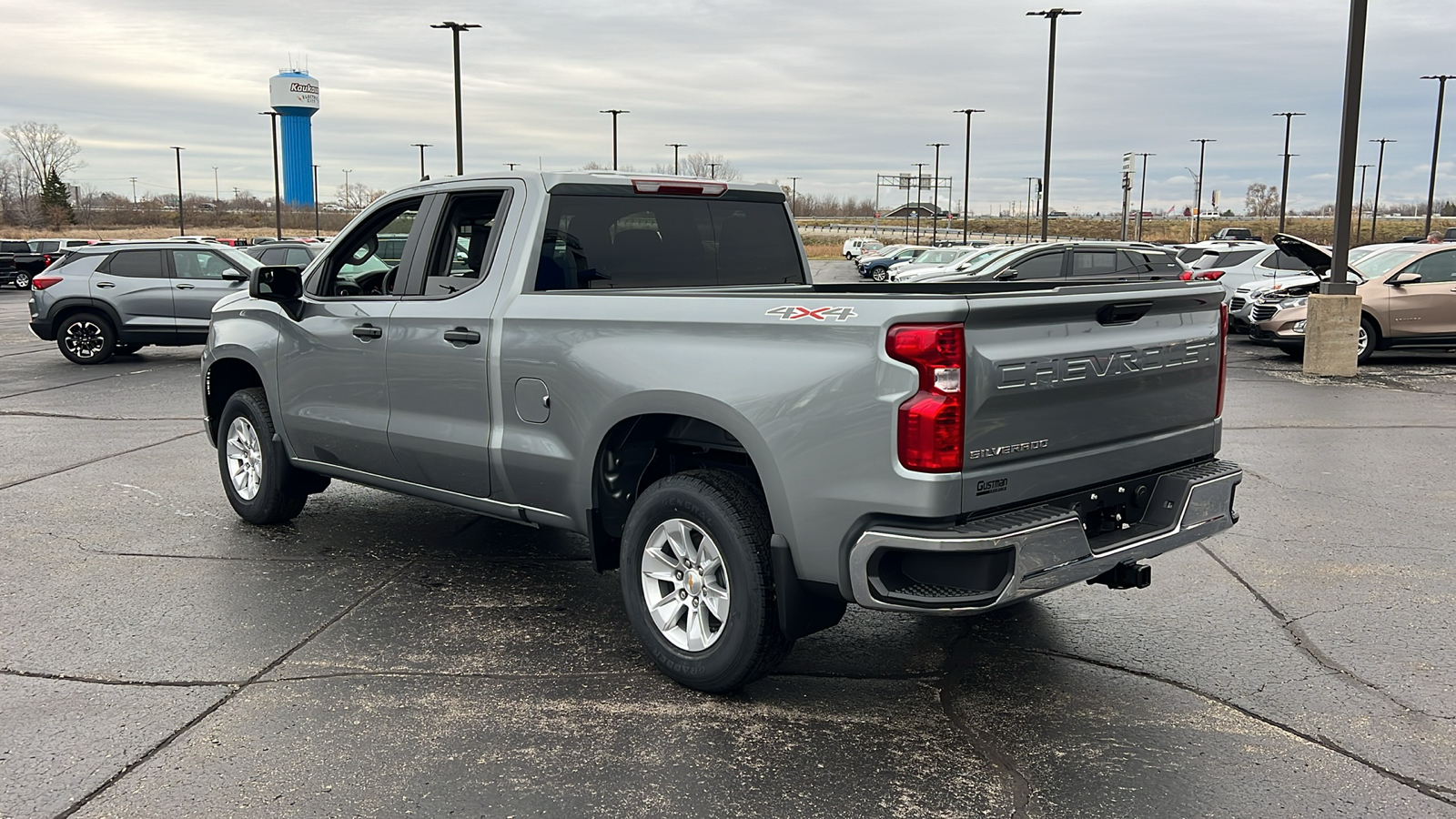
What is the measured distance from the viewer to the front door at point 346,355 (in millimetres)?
5742

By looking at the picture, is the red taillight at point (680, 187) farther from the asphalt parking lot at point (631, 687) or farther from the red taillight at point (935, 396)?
the red taillight at point (935, 396)

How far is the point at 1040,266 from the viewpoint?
60.6ft

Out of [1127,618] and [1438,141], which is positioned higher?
[1438,141]

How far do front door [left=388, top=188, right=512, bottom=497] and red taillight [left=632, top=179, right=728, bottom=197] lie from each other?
24.7 inches

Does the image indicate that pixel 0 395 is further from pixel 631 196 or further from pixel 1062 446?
pixel 1062 446

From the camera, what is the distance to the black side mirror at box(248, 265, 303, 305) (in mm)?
6078

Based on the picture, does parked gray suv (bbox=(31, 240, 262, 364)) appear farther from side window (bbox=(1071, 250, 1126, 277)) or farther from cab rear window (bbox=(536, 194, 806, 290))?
cab rear window (bbox=(536, 194, 806, 290))

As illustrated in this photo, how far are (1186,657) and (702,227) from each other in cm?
296

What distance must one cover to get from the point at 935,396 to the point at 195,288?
1631 centimetres

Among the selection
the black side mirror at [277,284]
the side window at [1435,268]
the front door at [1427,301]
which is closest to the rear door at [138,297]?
the black side mirror at [277,284]

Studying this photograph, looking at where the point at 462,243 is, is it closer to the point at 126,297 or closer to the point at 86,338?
the point at 126,297

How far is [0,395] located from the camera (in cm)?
1360

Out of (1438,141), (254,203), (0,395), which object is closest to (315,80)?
(254,203)

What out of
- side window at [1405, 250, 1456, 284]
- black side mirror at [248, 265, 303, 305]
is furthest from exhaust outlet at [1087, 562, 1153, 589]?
side window at [1405, 250, 1456, 284]
